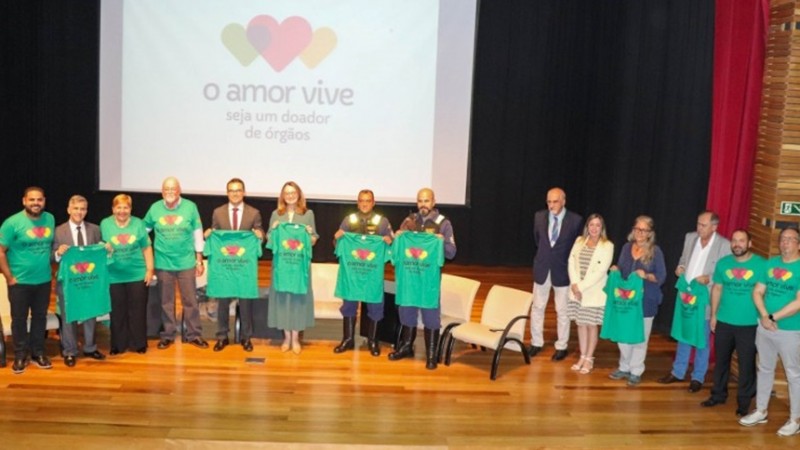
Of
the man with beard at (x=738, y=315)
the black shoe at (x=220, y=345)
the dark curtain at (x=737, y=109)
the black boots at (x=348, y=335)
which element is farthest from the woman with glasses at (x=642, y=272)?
the black shoe at (x=220, y=345)

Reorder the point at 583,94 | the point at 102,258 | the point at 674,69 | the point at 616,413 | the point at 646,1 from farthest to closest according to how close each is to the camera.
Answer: the point at 583,94, the point at 646,1, the point at 674,69, the point at 102,258, the point at 616,413

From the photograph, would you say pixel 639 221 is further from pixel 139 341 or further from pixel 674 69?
pixel 139 341

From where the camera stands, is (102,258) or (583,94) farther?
(583,94)

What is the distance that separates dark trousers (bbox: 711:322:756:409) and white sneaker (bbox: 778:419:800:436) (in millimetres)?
430

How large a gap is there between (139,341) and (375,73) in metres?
5.03

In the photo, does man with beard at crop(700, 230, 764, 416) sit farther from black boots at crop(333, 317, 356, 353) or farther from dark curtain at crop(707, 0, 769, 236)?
black boots at crop(333, 317, 356, 353)

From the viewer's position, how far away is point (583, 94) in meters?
13.3

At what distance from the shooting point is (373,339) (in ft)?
30.3

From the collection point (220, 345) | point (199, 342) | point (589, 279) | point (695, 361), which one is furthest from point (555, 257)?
point (199, 342)

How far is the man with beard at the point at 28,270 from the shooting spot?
8102 millimetres

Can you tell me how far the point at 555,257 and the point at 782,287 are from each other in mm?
2206

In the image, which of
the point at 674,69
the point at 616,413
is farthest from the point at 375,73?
the point at 616,413

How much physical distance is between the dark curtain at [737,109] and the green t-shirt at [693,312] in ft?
2.75

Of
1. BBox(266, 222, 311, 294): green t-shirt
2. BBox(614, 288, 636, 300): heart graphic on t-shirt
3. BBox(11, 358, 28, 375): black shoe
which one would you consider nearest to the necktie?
BBox(614, 288, 636, 300): heart graphic on t-shirt
